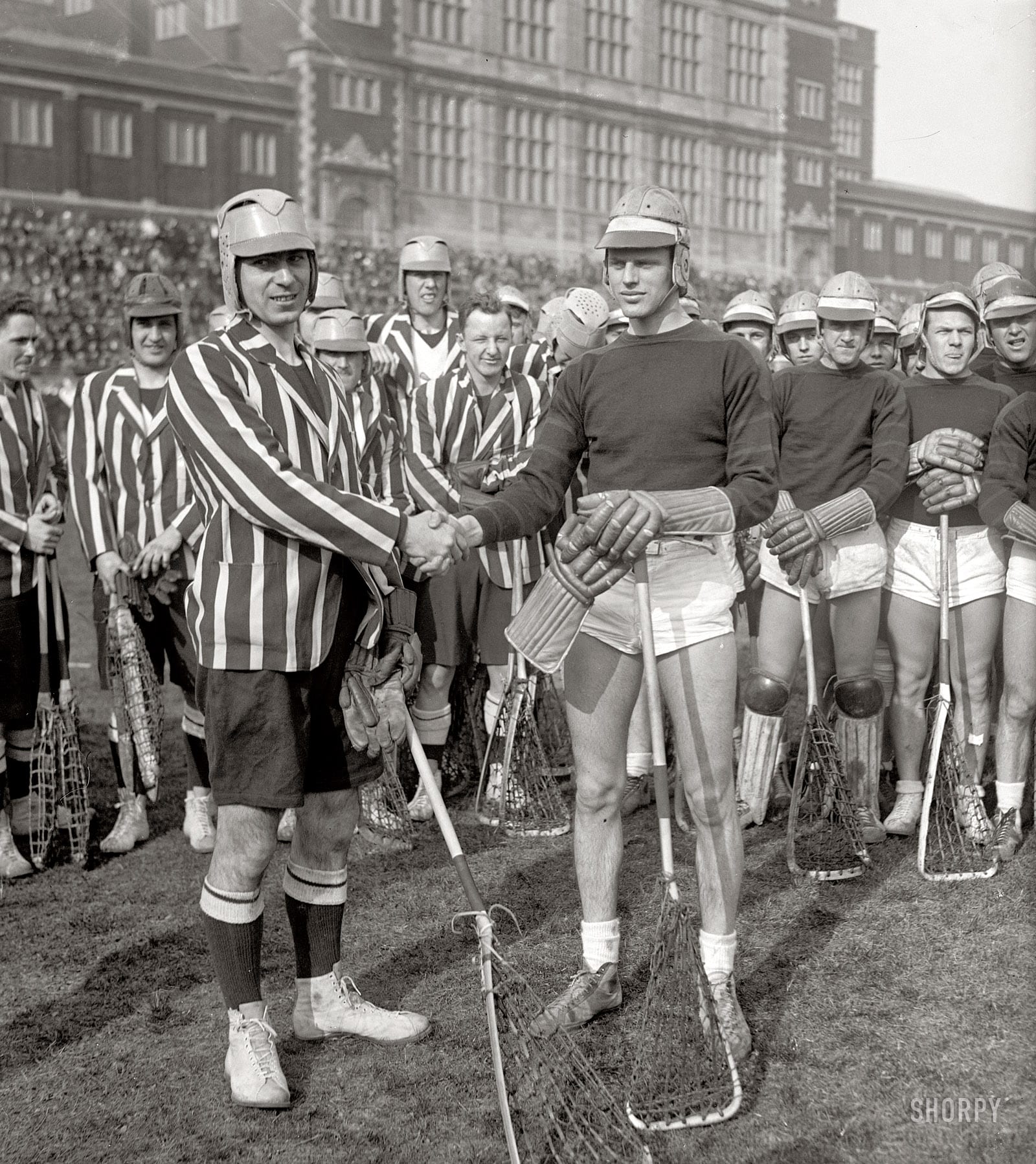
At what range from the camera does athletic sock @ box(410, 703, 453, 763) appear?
230 inches

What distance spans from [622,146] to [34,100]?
10.2m

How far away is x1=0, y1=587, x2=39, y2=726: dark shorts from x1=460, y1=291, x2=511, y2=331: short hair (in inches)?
89.2

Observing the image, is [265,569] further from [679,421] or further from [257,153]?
[257,153]

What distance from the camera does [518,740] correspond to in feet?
18.6

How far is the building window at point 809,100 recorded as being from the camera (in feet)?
73.8

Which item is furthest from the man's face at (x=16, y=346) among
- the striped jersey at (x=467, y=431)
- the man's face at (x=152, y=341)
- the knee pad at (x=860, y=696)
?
the knee pad at (x=860, y=696)

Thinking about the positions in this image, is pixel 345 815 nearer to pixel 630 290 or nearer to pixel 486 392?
pixel 630 290

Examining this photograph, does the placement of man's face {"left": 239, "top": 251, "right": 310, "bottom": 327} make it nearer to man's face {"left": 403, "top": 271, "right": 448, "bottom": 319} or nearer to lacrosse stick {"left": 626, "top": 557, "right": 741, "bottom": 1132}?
lacrosse stick {"left": 626, "top": 557, "right": 741, "bottom": 1132}

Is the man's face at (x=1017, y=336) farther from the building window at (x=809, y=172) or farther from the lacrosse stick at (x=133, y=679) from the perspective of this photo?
the building window at (x=809, y=172)

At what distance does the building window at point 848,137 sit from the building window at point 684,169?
2509 mm

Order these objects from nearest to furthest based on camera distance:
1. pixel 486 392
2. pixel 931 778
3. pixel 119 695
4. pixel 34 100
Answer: pixel 931 778 → pixel 119 695 → pixel 486 392 → pixel 34 100

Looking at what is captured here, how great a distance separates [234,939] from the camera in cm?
335

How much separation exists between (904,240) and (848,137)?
2665 mm

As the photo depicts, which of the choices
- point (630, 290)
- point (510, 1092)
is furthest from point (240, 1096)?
point (630, 290)
